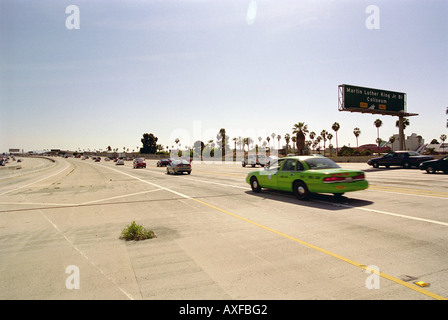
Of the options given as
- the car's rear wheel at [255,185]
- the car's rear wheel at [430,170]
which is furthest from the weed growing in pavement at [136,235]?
the car's rear wheel at [430,170]

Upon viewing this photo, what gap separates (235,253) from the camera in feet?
15.7

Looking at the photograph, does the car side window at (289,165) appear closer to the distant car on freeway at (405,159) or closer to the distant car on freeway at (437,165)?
the distant car on freeway at (437,165)

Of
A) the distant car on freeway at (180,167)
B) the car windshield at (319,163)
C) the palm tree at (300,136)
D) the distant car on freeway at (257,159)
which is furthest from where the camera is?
the palm tree at (300,136)

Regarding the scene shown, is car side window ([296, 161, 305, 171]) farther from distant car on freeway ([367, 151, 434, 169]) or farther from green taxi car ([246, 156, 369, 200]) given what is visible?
distant car on freeway ([367, 151, 434, 169])

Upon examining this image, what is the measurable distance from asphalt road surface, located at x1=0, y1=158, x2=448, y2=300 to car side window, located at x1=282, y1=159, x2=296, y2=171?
79.8 inches

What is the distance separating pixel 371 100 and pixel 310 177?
30794mm

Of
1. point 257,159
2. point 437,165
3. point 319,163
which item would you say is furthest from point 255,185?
point 257,159

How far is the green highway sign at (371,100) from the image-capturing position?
106 ft

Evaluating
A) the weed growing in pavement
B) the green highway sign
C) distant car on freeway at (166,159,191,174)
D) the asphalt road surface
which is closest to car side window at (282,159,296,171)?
the asphalt road surface

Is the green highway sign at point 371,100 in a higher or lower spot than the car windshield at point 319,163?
higher

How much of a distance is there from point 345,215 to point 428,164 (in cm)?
1728

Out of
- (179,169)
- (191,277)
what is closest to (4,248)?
(191,277)

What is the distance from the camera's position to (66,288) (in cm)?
359
